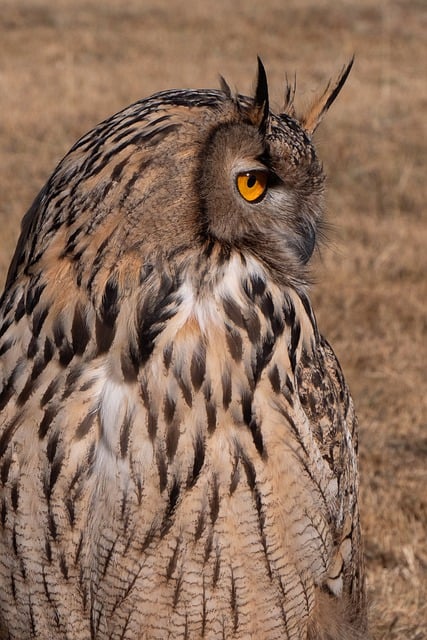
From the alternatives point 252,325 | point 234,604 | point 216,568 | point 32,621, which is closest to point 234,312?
point 252,325

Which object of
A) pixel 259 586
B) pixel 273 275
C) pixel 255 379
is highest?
pixel 273 275

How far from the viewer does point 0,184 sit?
8.12m

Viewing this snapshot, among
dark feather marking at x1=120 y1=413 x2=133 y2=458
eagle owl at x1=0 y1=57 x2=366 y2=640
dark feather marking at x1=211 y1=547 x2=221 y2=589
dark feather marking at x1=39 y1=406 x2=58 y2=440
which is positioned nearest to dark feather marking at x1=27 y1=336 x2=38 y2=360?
eagle owl at x1=0 y1=57 x2=366 y2=640

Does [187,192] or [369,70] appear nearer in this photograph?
[187,192]

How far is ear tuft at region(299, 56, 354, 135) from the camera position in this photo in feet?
8.73

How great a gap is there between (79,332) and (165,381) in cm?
19

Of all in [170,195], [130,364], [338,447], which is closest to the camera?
[170,195]

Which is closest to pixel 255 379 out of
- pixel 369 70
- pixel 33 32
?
pixel 369 70

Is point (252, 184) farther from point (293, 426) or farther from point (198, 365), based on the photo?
point (293, 426)

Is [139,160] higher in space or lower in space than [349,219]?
higher

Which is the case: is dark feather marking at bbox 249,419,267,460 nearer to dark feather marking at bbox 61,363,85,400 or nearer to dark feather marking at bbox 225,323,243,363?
dark feather marking at bbox 225,323,243,363

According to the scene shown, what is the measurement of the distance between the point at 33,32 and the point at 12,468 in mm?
12249

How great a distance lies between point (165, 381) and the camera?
2164 mm

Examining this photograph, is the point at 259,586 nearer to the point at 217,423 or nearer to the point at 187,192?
the point at 217,423
